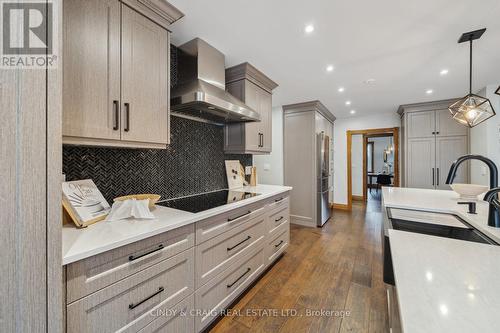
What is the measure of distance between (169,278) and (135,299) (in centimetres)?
19

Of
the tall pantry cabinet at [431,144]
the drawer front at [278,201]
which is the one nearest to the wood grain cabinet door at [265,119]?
the drawer front at [278,201]

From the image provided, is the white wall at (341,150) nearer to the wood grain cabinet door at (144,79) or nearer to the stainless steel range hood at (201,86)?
the stainless steel range hood at (201,86)

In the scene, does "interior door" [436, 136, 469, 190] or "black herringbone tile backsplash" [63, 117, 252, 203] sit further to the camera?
"interior door" [436, 136, 469, 190]

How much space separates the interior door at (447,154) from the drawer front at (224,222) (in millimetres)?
4064

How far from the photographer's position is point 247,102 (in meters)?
2.38

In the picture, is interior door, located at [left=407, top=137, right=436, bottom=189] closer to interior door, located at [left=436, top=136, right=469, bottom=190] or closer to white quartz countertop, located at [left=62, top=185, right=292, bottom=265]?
interior door, located at [left=436, top=136, right=469, bottom=190]

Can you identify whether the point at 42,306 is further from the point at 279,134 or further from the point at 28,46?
the point at 279,134

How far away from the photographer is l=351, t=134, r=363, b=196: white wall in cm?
642

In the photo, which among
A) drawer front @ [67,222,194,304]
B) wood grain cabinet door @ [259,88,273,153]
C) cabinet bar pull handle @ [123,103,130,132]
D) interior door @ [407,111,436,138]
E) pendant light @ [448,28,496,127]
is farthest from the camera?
interior door @ [407,111,436,138]

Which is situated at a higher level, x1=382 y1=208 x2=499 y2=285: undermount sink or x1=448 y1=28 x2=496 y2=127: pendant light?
x1=448 y1=28 x2=496 y2=127: pendant light

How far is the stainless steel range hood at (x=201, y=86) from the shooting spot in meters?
1.62

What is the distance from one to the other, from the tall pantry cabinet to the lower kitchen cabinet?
3980mm

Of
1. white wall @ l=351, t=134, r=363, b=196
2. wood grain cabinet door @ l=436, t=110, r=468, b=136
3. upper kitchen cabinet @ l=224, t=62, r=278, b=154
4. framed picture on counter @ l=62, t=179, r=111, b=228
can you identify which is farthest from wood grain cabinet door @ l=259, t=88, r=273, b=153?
white wall @ l=351, t=134, r=363, b=196

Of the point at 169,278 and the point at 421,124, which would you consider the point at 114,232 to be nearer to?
the point at 169,278
